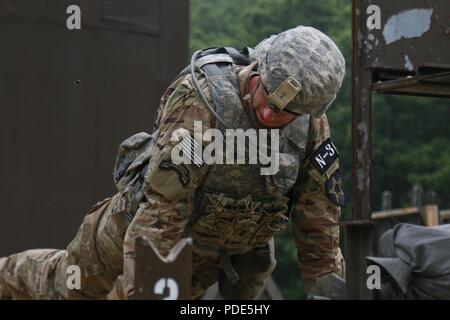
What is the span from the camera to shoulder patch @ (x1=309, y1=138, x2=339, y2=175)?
377 cm

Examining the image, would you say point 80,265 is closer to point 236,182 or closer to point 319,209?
point 236,182

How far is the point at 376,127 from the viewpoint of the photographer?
69.1ft

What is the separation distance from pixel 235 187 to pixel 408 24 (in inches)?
36.2

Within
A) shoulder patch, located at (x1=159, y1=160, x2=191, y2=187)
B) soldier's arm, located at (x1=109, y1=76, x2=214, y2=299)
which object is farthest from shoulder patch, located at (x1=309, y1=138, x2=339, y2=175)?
shoulder patch, located at (x1=159, y1=160, x2=191, y2=187)

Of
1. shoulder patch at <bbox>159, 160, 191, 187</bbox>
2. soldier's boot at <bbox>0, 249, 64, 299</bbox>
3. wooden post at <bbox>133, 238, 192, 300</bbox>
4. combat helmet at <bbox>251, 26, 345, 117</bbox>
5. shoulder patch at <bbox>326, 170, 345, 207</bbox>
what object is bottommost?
soldier's boot at <bbox>0, 249, 64, 299</bbox>

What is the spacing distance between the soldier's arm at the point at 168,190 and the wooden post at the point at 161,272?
38.6 inches

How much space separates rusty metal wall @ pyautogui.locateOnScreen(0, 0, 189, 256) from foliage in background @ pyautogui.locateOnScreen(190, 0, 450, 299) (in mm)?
12553

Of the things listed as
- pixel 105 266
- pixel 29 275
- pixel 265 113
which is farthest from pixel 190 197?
pixel 29 275

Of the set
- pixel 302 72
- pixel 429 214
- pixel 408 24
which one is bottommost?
pixel 429 214

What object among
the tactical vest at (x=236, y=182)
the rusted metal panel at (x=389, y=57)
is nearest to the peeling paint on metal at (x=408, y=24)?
the rusted metal panel at (x=389, y=57)

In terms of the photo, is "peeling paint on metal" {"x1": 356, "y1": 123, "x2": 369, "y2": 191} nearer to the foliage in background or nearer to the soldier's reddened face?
the soldier's reddened face

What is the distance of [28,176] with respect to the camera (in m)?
5.42

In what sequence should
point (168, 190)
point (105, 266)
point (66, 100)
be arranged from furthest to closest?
point (66, 100), point (105, 266), point (168, 190)

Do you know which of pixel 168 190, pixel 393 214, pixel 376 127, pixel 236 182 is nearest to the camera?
pixel 168 190
